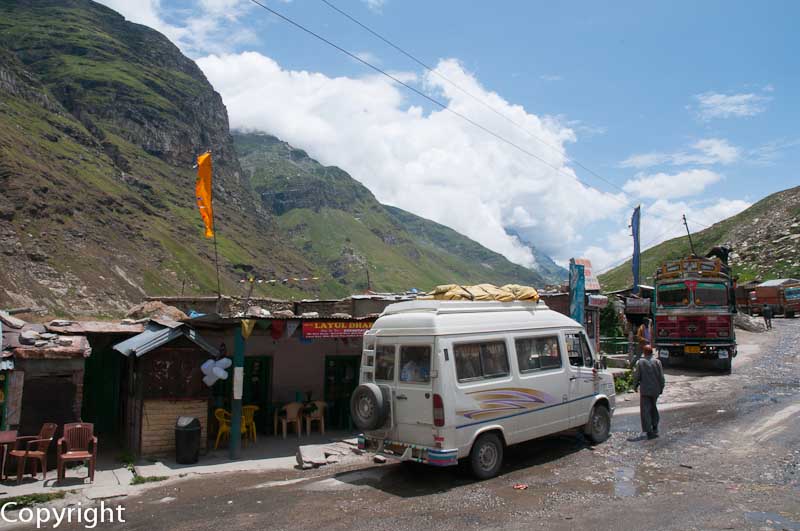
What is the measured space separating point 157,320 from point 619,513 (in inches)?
381

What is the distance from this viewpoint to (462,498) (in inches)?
330

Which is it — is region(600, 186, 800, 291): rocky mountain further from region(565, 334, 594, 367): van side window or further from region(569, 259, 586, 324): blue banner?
region(565, 334, 594, 367): van side window

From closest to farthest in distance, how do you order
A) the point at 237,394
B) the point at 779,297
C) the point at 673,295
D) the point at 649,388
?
the point at 237,394 < the point at 649,388 < the point at 673,295 < the point at 779,297

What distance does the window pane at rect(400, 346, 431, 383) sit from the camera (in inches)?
359

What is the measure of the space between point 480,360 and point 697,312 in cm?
1644

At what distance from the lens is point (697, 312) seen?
22.5 m

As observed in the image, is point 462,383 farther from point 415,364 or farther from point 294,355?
point 294,355

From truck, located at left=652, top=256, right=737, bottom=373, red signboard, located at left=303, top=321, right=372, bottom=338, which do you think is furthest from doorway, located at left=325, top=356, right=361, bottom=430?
truck, located at left=652, top=256, right=737, bottom=373

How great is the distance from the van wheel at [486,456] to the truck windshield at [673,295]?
16.2m

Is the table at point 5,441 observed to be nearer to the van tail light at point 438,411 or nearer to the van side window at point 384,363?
the van side window at point 384,363

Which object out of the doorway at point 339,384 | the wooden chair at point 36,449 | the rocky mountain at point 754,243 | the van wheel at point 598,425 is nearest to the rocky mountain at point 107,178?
the doorway at point 339,384

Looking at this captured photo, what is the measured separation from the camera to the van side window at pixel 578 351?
1116cm

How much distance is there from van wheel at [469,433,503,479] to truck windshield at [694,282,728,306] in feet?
53.4

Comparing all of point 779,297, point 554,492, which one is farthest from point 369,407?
point 779,297
